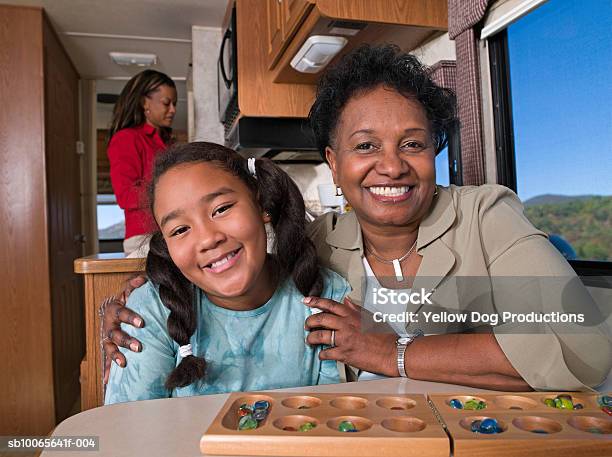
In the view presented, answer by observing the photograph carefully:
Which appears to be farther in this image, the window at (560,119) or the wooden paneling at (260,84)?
the wooden paneling at (260,84)

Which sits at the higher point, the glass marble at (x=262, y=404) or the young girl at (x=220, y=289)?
the young girl at (x=220, y=289)

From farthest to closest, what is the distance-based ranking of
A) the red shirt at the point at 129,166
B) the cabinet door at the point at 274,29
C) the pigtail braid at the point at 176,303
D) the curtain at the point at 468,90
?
the red shirt at the point at 129,166 < the cabinet door at the point at 274,29 < the curtain at the point at 468,90 < the pigtail braid at the point at 176,303

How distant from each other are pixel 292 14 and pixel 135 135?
912mm

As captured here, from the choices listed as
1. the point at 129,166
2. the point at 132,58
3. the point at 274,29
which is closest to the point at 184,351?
the point at 129,166

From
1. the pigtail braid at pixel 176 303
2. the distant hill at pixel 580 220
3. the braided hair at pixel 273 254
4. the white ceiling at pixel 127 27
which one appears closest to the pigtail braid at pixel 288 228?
the braided hair at pixel 273 254

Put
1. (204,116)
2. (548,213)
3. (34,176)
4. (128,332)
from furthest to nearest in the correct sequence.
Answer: (204,116) < (34,176) < (548,213) < (128,332)

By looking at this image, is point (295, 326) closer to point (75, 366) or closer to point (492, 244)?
point (492, 244)

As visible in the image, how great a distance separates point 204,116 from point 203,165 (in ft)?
7.70

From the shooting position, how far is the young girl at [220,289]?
99cm

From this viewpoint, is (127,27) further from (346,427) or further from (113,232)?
(113,232)

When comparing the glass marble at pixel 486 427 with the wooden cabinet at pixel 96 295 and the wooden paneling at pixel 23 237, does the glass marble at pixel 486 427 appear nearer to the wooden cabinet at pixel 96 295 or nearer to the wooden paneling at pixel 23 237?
the wooden cabinet at pixel 96 295

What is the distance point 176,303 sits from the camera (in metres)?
1.04

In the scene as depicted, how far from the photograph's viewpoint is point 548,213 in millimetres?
1438

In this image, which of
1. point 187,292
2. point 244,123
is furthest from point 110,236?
point 187,292
